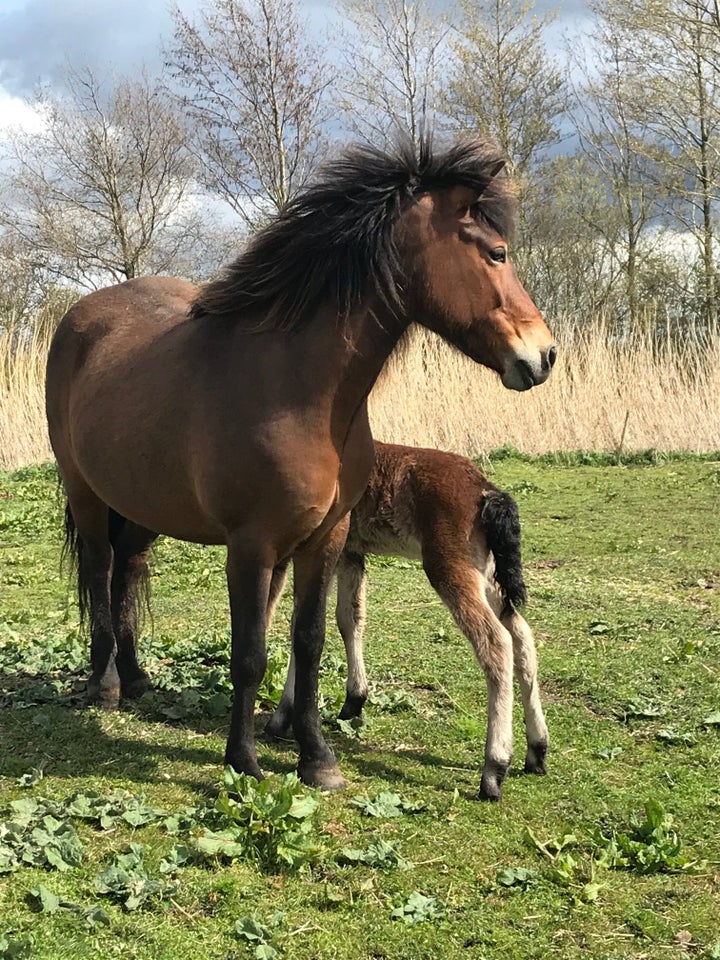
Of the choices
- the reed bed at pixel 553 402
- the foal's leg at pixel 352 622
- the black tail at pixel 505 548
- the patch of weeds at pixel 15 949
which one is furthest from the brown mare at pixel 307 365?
the reed bed at pixel 553 402

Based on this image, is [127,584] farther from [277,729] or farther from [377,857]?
[377,857]

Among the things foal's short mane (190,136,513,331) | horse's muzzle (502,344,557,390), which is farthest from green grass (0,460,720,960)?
foal's short mane (190,136,513,331)

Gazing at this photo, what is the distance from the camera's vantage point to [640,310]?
2169cm

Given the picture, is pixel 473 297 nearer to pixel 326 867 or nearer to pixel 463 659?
pixel 326 867

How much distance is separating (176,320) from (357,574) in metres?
1.64

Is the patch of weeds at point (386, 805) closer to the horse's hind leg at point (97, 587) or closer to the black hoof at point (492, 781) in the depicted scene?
the black hoof at point (492, 781)

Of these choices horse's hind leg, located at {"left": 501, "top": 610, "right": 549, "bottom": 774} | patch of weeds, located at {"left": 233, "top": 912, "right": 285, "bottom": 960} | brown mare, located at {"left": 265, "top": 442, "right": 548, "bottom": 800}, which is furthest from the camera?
horse's hind leg, located at {"left": 501, "top": 610, "right": 549, "bottom": 774}

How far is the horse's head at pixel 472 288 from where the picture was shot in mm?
3418

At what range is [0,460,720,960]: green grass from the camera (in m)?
2.83

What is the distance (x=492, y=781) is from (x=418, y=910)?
0.96 metres

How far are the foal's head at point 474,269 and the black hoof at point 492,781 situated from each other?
162 centimetres

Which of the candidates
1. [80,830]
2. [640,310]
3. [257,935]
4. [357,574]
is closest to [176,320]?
[357,574]

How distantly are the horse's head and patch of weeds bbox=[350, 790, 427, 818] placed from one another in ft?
5.75

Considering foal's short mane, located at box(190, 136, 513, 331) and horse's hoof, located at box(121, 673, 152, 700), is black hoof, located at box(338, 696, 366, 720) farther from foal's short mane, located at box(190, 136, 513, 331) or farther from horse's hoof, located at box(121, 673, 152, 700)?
foal's short mane, located at box(190, 136, 513, 331)
